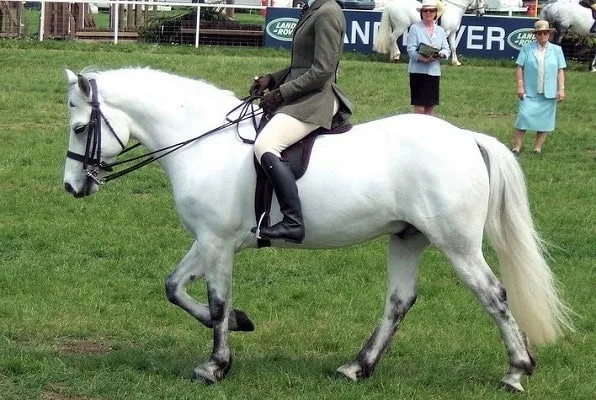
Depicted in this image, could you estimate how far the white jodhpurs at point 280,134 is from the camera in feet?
25.0

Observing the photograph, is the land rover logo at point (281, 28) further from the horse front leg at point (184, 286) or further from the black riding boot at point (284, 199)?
the black riding boot at point (284, 199)

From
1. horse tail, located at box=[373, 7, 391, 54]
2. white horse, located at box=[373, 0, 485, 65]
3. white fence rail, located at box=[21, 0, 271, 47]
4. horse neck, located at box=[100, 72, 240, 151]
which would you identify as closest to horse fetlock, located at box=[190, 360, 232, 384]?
horse neck, located at box=[100, 72, 240, 151]

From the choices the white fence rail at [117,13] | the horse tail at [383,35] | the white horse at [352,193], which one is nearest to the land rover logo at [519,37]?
the horse tail at [383,35]

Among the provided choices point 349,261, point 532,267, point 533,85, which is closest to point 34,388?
point 532,267

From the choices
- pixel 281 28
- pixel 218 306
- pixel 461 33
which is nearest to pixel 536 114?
pixel 218 306

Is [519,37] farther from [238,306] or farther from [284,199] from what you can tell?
[284,199]

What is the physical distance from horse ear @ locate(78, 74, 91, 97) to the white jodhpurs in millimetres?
1207

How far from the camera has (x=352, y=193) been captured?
24.9ft

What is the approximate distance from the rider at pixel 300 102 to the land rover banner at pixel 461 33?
21.3m

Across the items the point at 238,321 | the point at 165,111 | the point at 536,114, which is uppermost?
the point at 165,111

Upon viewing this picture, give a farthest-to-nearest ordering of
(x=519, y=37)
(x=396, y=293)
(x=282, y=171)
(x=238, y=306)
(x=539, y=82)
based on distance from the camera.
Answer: (x=519, y=37) < (x=539, y=82) < (x=238, y=306) < (x=396, y=293) < (x=282, y=171)

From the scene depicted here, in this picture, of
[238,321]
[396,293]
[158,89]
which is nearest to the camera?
[158,89]

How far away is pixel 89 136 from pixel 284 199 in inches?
56.9

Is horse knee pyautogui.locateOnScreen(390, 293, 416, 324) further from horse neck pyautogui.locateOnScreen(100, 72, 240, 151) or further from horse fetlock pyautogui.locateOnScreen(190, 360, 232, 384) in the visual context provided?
horse neck pyautogui.locateOnScreen(100, 72, 240, 151)
